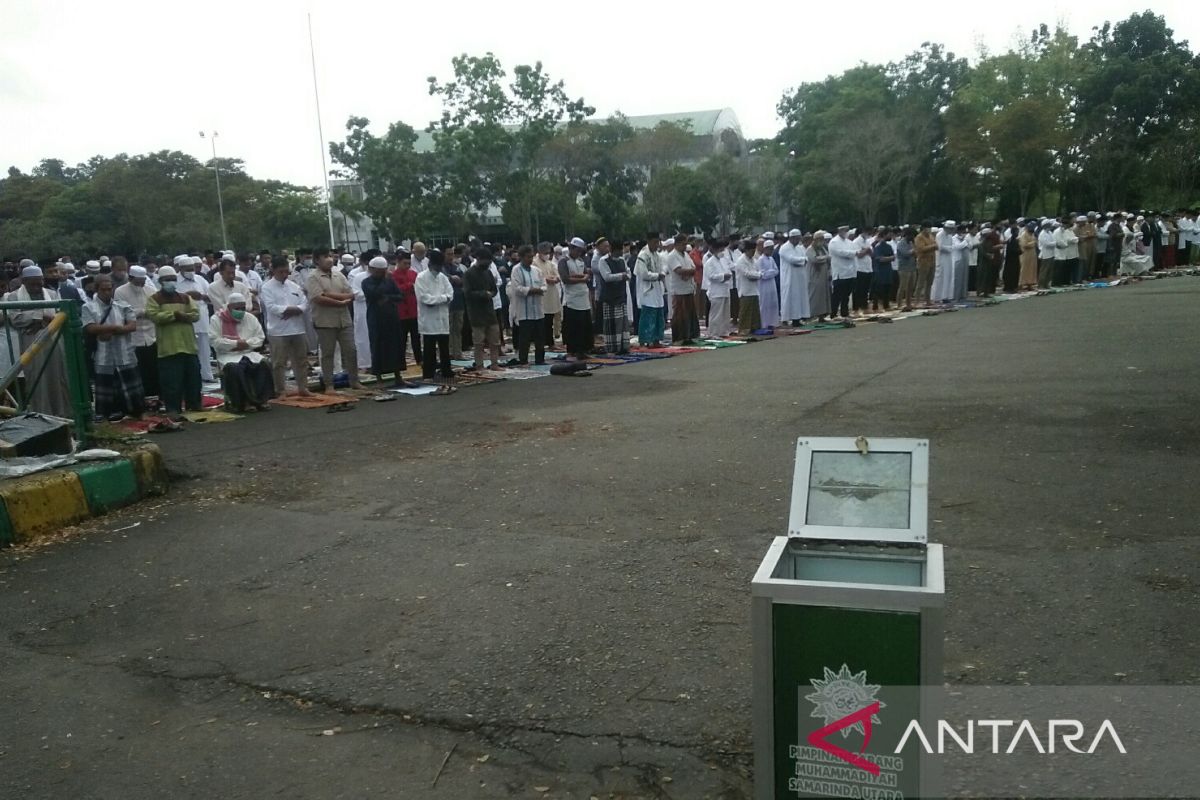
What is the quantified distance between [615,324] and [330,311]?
16.5ft

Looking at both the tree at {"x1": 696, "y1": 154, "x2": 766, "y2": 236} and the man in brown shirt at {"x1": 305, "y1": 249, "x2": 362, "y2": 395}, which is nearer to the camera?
the man in brown shirt at {"x1": 305, "y1": 249, "x2": 362, "y2": 395}

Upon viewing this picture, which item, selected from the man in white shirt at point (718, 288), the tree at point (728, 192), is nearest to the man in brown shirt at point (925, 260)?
the man in white shirt at point (718, 288)

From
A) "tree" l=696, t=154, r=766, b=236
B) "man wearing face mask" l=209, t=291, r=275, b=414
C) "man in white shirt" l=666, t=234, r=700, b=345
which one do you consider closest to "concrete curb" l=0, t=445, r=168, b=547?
"man wearing face mask" l=209, t=291, r=275, b=414

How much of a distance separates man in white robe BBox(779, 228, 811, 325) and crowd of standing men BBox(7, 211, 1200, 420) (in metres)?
0.03

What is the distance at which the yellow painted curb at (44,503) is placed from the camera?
626 centimetres

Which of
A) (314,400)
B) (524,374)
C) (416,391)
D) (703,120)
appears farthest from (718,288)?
(703,120)

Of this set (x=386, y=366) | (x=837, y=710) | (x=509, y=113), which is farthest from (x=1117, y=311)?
(x=509, y=113)

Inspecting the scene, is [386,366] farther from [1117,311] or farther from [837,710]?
[1117,311]

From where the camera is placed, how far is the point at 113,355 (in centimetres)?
1068

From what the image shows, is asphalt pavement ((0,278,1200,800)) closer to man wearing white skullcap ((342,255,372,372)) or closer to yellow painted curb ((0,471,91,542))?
yellow painted curb ((0,471,91,542))

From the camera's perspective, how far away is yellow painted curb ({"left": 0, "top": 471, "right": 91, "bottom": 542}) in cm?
626

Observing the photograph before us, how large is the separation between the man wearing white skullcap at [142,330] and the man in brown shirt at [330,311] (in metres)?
1.84

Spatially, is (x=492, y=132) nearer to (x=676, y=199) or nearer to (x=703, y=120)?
(x=676, y=199)

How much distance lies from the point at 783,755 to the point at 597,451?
5542mm
